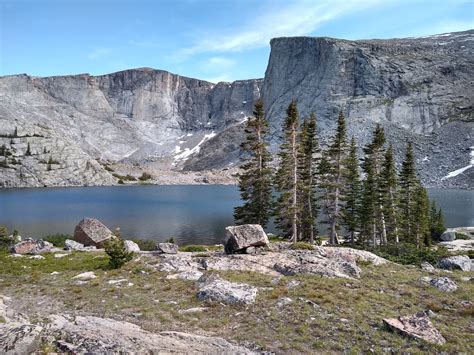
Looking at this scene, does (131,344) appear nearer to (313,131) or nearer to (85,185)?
(313,131)

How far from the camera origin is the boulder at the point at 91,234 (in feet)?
119

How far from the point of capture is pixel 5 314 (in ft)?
44.9

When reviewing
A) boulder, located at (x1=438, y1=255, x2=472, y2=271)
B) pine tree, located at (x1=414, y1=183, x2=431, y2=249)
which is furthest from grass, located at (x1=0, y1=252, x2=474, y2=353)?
pine tree, located at (x1=414, y1=183, x2=431, y2=249)

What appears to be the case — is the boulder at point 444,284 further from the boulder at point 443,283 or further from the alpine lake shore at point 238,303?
the alpine lake shore at point 238,303

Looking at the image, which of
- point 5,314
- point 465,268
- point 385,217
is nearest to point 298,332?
point 5,314

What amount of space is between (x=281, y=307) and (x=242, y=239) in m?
10.6

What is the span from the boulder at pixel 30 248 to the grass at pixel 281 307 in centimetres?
782

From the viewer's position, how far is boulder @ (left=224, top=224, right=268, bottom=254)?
26.0m

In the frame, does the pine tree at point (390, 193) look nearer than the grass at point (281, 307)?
No

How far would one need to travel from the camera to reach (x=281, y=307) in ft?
51.7

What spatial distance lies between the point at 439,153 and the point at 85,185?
178 metres

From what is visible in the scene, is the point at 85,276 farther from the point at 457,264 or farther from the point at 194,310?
the point at 457,264

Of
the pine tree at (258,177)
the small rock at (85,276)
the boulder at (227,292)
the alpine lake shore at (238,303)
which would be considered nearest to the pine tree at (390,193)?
the pine tree at (258,177)

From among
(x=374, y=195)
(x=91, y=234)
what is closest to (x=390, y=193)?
(x=374, y=195)
